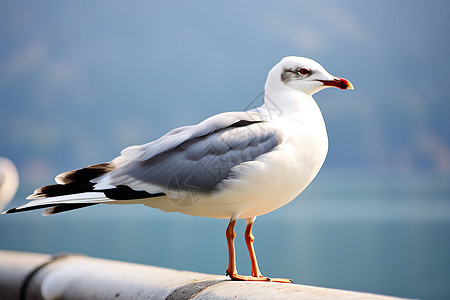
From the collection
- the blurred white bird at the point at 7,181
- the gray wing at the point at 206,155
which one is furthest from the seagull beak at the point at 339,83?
the blurred white bird at the point at 7,181

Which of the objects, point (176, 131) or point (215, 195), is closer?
point (215, 195)

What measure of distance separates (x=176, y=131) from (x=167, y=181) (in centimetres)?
17

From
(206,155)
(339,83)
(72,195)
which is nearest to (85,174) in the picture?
(72,195)

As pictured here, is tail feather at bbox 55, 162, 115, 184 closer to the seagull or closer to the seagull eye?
the seagull

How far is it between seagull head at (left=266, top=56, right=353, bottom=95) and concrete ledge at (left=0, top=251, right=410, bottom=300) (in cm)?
47

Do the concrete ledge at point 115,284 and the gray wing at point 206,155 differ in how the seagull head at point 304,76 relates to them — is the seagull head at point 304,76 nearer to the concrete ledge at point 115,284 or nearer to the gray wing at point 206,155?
the gray wing at point 206,155

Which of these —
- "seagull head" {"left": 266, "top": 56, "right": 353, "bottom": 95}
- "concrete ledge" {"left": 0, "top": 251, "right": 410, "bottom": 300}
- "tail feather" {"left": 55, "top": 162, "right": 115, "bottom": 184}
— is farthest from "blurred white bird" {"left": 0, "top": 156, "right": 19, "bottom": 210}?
"seagull head" {"left": 266, "top": 56, "right": 353, "bottom": 95}

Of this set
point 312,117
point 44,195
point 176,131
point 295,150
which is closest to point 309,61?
point 312,117

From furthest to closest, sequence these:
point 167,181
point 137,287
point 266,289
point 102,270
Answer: point 102,270, point 137,287, point 167,181, point 266,289

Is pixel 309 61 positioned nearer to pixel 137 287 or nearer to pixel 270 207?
pixel 270 207

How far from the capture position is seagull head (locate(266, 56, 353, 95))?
1.26 meters

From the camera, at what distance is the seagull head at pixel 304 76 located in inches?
49.5

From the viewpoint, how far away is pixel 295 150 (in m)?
1.14

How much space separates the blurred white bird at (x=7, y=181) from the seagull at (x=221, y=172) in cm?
134
